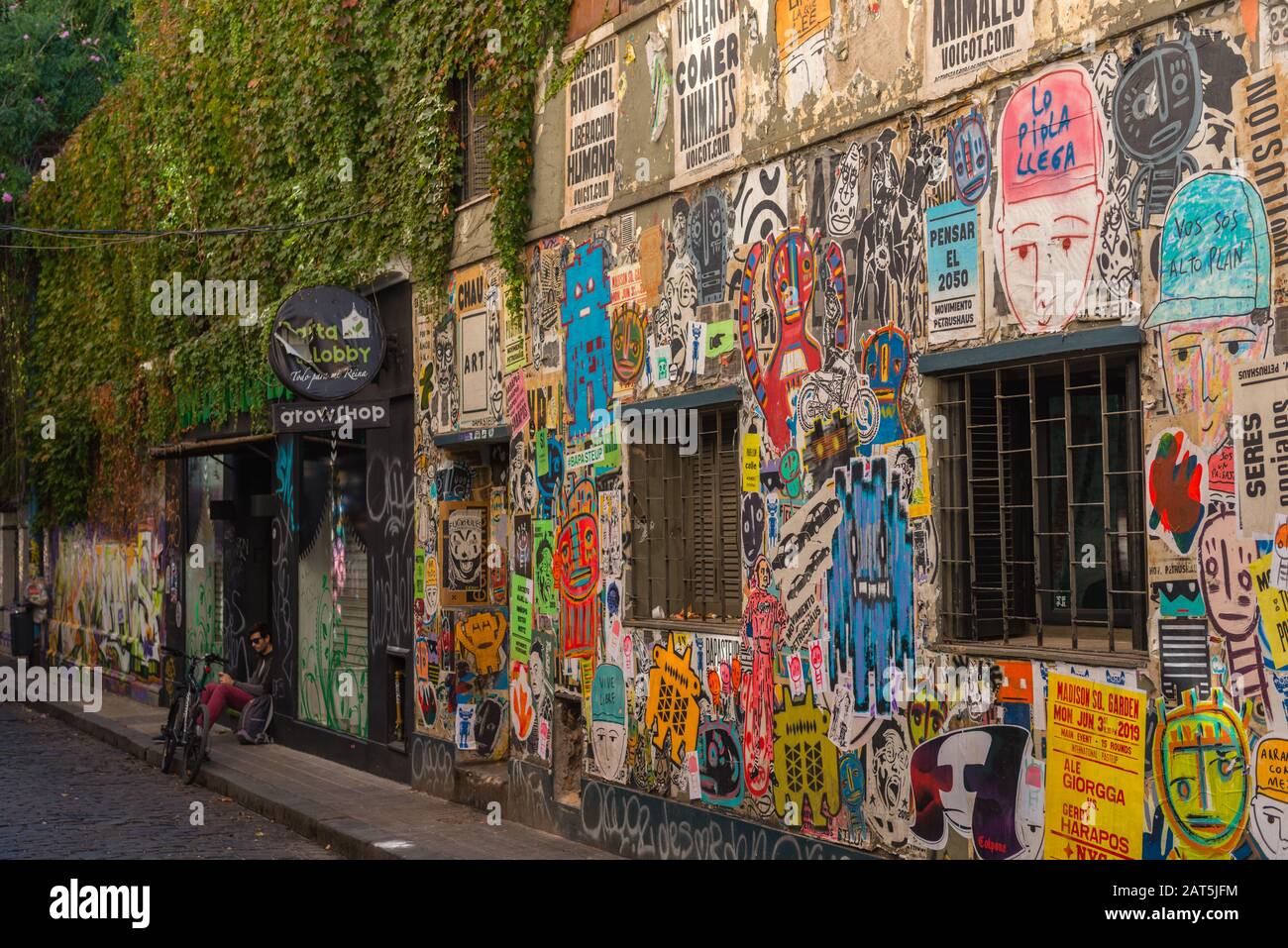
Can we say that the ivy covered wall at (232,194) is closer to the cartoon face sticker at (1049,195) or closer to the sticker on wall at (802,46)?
the sticker on wall at (802,46)

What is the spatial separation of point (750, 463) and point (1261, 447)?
3.66 metres

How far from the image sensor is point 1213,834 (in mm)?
5789

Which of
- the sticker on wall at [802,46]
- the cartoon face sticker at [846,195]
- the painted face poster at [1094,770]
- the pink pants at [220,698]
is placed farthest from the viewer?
the pink pants at [220,698]

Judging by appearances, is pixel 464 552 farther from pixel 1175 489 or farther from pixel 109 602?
pixel 109 602

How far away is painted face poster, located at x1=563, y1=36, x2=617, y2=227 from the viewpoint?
1046cm

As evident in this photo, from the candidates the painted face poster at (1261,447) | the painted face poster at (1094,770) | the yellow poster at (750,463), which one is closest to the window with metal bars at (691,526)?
the yellow poster at (750,463)

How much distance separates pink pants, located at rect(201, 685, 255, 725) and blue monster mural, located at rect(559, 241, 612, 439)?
6.14 meters

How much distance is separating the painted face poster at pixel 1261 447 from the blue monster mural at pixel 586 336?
5305 mm

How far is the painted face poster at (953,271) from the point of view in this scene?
23.2 feet

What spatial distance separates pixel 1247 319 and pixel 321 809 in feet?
28.5

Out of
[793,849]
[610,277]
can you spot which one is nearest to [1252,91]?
[793,849]

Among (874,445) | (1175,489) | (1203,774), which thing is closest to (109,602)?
(874,445)

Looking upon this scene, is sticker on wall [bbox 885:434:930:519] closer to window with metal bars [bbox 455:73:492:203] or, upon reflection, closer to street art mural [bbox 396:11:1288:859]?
street art mural [bbox 396:11:1288:859]

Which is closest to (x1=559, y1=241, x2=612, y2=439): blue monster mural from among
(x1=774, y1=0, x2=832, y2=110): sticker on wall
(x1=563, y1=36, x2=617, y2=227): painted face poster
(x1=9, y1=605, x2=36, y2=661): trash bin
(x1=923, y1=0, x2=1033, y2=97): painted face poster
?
(x1=563, y1=36, x2=617, y2=227): painted face poster
